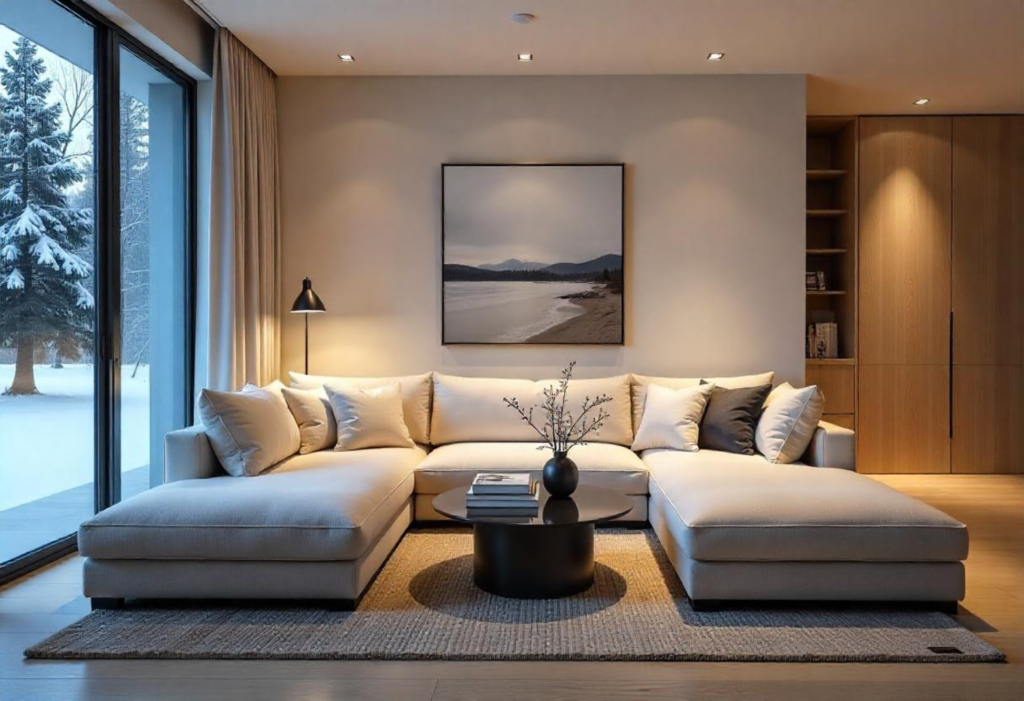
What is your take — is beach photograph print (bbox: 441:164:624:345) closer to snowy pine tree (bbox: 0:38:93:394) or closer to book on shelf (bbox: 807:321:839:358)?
book on shelf (bbox: 807:321:839:358)

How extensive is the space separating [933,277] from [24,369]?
576cm

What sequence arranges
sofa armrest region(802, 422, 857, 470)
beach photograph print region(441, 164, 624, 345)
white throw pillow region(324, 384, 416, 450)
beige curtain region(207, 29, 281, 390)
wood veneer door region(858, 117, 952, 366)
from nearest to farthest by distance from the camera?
sofa armrest region(802, 422, 857, 470) → white throw pillow region(324, 384, 416, 450) → beige curtain region(207, 29, 281, 390) → beach photograph print region(441, 164, 624, 345) → wood veneer door region(858, 117, 952, 366)

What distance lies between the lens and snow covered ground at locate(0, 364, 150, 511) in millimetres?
3291

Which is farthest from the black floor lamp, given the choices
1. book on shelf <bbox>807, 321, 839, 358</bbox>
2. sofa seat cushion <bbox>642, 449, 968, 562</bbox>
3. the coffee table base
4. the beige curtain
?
book on shelf <bbox>807, 321, 839, 358</bbox>

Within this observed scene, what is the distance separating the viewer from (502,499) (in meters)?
3.18

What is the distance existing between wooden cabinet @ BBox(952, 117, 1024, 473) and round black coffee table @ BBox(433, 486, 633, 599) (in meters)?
4.00

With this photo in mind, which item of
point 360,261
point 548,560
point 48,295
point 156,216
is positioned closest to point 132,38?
point 156,216

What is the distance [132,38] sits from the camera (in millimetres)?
3990

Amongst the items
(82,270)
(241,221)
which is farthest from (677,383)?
(82,270)

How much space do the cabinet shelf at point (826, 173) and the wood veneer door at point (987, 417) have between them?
169 cm

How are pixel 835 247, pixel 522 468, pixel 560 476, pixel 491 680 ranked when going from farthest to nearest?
pixel 835 247 < pixel 522 468 < pixel 560 476 < pixel 491 680

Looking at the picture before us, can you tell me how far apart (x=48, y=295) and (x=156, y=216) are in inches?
37.4

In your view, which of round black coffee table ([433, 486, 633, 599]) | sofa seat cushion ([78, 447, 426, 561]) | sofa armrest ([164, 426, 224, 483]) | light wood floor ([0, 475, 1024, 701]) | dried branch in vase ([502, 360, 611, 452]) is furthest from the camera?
dried branch in vase ([502, 360, 611, 452])

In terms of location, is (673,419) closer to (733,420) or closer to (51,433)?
(733,420)
